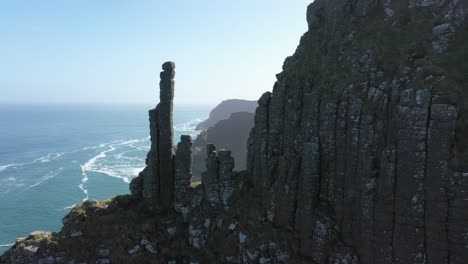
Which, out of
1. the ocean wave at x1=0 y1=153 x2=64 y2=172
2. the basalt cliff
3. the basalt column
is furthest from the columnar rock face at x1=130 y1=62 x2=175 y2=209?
the ocean wave at x1=0 y1=153 x2=64 y2=172

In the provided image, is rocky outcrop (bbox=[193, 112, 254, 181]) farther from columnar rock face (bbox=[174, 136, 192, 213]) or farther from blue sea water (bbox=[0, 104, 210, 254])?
columnar rock face (bbox=[174, 136, 192, 213])

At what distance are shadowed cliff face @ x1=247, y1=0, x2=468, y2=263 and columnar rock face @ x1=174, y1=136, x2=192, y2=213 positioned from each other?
8.40 metres

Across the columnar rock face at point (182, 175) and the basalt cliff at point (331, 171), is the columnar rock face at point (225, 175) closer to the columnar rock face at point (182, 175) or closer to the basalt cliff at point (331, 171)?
the basalt cliff at point (331, 171)

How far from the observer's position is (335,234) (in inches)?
1203

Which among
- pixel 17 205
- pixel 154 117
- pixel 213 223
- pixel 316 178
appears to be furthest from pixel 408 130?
pixel 17 205

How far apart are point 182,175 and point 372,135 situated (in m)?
22.3

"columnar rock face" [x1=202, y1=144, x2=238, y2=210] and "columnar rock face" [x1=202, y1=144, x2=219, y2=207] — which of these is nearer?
"columnar rock face" [x1=202, y1=144, x2=238, y2=210]

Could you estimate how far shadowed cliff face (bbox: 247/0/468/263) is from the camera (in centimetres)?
2445

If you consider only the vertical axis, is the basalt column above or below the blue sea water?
above

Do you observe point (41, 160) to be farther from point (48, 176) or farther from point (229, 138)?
point (229, 138)

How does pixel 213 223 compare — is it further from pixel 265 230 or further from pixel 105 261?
pixel 105 261

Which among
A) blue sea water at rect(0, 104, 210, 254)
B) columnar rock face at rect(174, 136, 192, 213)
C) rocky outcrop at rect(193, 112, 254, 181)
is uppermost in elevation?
columnar rock face at rect(174, 136, 192, 213)

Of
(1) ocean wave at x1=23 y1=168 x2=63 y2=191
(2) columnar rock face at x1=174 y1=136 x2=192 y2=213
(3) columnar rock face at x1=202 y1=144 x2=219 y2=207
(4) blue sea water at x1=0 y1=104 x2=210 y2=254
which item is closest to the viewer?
(3) columnar rock face at x1=202 y1=144 x2=219 y2=207

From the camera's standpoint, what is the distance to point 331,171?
31203mm
